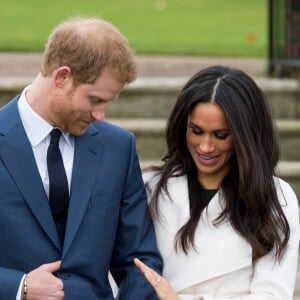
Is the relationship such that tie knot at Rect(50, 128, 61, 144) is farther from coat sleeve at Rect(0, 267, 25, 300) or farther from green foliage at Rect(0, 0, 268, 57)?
green foliage at Rect(0, 0, 268, 57)

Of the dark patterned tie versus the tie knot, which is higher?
the tie knot

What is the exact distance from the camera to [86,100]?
12.5 feet

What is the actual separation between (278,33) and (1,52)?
2557 mm

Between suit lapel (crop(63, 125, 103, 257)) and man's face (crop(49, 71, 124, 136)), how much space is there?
0.63 feet

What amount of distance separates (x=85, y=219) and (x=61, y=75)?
523mm

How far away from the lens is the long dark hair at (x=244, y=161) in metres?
4.08

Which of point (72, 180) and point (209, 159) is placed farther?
point (209, 159)

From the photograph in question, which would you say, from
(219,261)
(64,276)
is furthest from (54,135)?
(219,261)

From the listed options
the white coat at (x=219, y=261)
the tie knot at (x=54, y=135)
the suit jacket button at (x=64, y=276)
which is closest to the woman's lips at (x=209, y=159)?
the white coat at (x=219, y=261)

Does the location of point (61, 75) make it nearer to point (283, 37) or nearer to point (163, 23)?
point (283, 37)

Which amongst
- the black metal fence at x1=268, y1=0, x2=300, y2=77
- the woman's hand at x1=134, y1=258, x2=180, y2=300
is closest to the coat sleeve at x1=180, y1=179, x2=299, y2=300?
the woman's hand at x1=134, y1=258, x2=180, y2=300

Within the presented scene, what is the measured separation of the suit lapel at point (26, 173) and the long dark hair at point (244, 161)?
486mm

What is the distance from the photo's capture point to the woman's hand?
3.98m

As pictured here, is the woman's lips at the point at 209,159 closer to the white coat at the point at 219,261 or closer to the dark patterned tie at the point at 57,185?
the white coat at the point at 219,261
